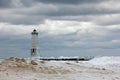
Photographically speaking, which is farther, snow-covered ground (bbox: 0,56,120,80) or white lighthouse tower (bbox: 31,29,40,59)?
white lighthouse tower (bbox: 31,29,40,59)

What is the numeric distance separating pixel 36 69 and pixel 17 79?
3137 millimetres

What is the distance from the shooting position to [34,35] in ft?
179

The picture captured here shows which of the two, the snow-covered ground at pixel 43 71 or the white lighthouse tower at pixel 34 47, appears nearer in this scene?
the snow-covered ground at pixel 43 71

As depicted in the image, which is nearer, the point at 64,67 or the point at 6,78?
the point at 6,78

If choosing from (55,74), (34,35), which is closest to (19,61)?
(55,74)

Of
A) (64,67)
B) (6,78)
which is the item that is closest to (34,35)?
(64,67)

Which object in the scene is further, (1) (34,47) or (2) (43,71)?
(1) (34,47)

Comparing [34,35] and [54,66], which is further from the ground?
[34,35]

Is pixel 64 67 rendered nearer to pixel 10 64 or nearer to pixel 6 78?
pixel 10 64

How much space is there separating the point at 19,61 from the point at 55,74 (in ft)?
10.1

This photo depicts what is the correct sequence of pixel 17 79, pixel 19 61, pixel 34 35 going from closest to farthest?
pixel 17 79 < pixel 19 61 < pixel 34 35

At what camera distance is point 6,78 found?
2258cm

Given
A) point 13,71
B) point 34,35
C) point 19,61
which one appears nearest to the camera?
point 13,71

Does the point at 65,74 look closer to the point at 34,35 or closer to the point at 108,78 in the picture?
the point at 108,78
